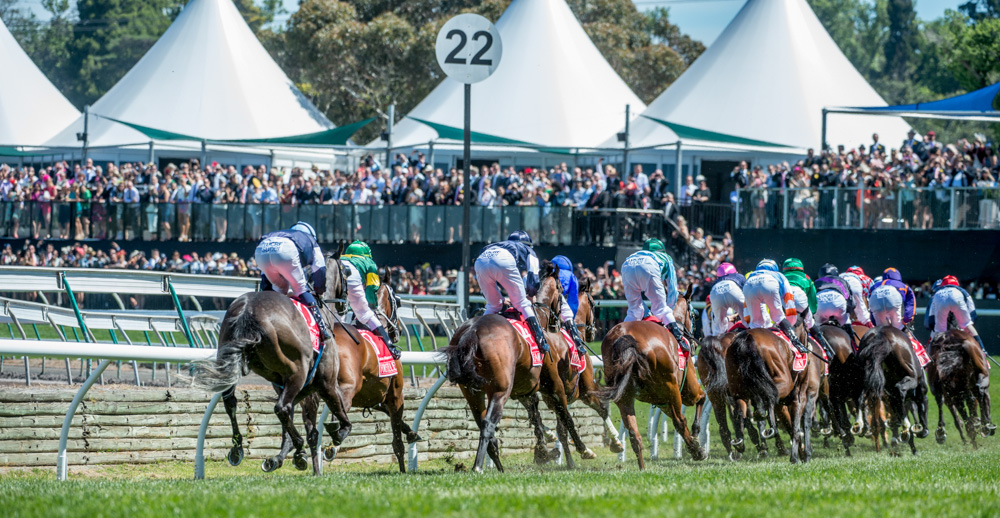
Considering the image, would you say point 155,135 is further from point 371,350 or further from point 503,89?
point 371,350

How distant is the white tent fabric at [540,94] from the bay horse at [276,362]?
2236 centimetres

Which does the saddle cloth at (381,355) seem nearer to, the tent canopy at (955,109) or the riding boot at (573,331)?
the riding boot at (573,331)

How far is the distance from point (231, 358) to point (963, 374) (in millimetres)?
9098

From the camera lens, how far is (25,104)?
38.2 meters

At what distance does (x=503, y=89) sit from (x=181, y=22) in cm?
1028

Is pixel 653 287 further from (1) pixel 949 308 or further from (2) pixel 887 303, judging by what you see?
(1) pixel 949 308

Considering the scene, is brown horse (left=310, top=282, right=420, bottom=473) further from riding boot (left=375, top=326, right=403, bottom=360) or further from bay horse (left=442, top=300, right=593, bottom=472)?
bay horse (left=442, top=300, right=593, bottom=472)

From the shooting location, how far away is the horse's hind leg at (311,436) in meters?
9.00

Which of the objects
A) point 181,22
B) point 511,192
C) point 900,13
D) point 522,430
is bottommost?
point 522,430

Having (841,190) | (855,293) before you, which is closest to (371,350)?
(855,293)

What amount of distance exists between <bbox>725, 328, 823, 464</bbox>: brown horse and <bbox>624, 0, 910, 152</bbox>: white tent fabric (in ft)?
58.3

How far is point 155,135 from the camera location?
2998 cm

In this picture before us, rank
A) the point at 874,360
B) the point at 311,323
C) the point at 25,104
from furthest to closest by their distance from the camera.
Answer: the point at 25,104, the point at 874,360, the point at 311,323

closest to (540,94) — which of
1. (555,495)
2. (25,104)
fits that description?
(25,104)
